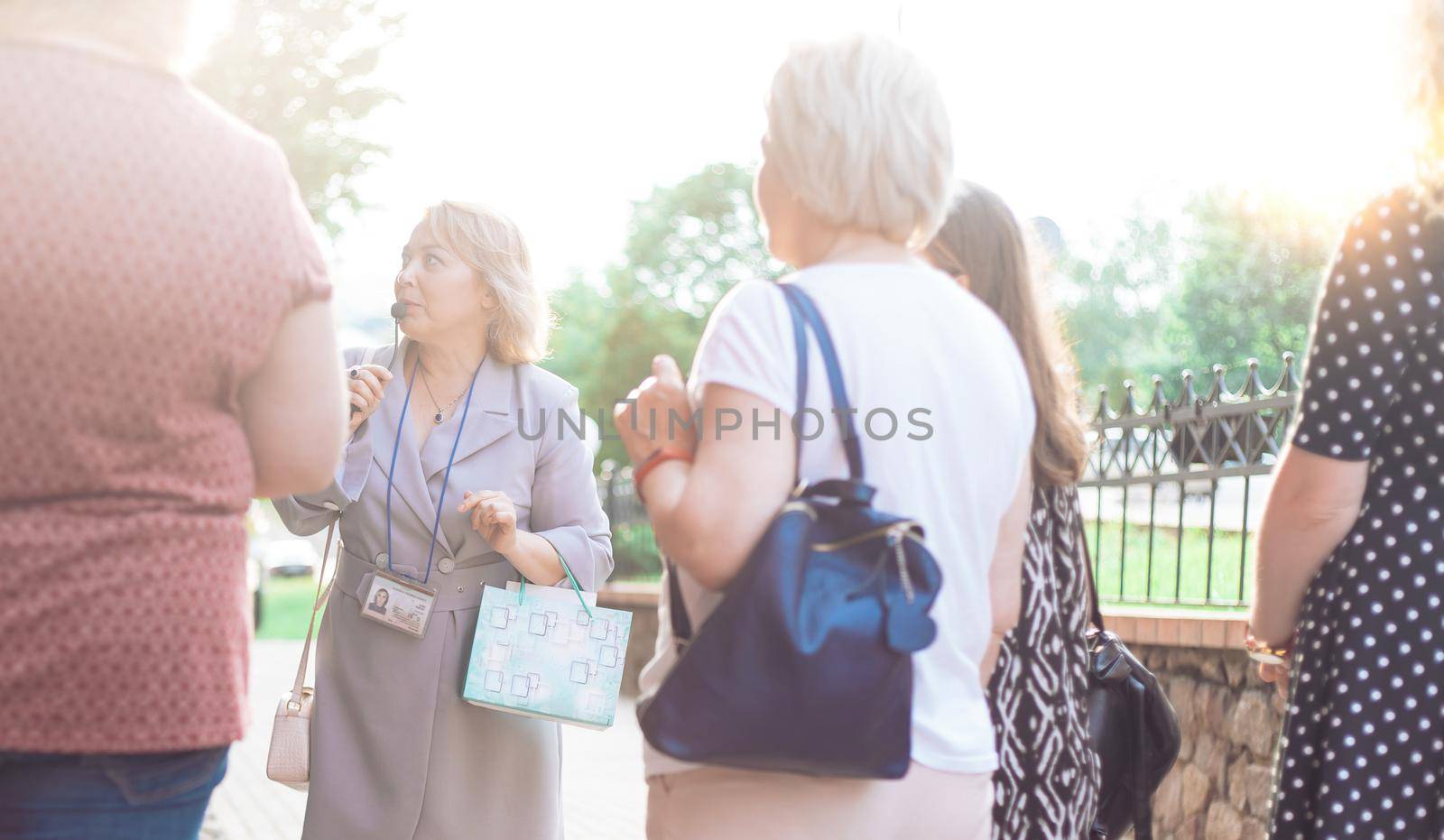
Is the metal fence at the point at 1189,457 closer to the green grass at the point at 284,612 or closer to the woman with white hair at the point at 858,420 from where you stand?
the woman with white hair at the point at 858,420

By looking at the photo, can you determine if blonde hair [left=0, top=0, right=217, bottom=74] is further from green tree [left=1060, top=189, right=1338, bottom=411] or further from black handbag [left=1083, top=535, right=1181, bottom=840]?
green tree [left=1060, top=189, right=1338, bottom=411]

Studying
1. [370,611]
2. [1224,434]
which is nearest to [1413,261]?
[370,611]

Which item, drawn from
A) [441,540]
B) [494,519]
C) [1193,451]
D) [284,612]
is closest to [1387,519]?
[494,519]

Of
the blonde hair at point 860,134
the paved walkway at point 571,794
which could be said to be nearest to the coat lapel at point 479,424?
the blonde hair at point 860,134

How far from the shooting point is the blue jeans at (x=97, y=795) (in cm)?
172

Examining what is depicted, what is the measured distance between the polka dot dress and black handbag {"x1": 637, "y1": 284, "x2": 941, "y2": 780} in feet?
2.42

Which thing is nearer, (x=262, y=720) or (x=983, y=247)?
(x=983, y=247)

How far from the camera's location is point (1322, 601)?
230 centimetres

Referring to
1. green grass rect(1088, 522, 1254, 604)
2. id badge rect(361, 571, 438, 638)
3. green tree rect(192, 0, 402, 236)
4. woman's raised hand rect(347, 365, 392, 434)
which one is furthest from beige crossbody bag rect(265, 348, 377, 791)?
green tree rect(192, 0, 402, 236)

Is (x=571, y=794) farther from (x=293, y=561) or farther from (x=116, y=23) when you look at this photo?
(x=293, y=561)

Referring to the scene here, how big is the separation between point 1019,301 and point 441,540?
1.54m

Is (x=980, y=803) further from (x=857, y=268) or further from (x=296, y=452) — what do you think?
(x=296, y=452)

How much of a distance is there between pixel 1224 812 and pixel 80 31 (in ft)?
14.8

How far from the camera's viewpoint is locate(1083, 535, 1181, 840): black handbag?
3.08m
